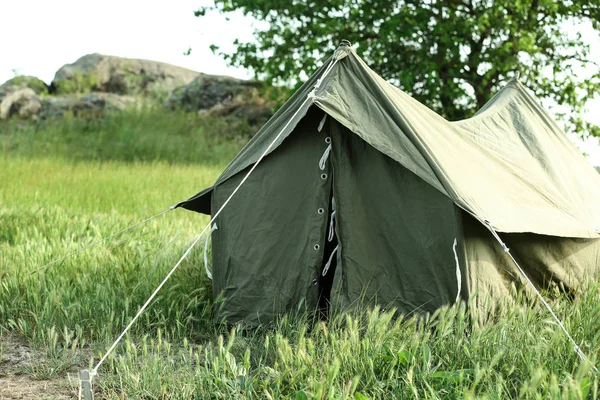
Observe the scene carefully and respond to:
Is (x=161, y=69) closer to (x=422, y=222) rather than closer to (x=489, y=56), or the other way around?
(x=489, y=56)

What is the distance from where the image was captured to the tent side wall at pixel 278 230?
180 inches

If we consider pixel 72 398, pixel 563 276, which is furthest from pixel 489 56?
pixel 72 398

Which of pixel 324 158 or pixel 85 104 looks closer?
pixel 324 158

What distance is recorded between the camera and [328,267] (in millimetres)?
4629

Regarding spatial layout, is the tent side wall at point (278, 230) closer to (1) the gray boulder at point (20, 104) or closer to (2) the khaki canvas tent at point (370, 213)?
(2) the khaki canvas tent at point (370, 213)

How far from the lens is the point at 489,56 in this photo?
48.2 ft

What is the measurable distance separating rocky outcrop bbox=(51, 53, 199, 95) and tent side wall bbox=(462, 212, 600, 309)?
17.1m

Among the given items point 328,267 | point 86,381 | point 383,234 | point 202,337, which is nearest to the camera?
point 86,381

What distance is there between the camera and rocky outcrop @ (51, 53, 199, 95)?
70.2 ft

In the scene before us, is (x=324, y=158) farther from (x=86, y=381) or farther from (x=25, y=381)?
(x=25, y=381)

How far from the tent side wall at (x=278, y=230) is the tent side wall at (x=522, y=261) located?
961 millimetres

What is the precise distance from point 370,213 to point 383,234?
0.16 m

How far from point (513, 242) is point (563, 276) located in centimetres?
72

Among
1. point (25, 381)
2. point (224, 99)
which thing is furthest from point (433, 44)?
point (25, 381)
